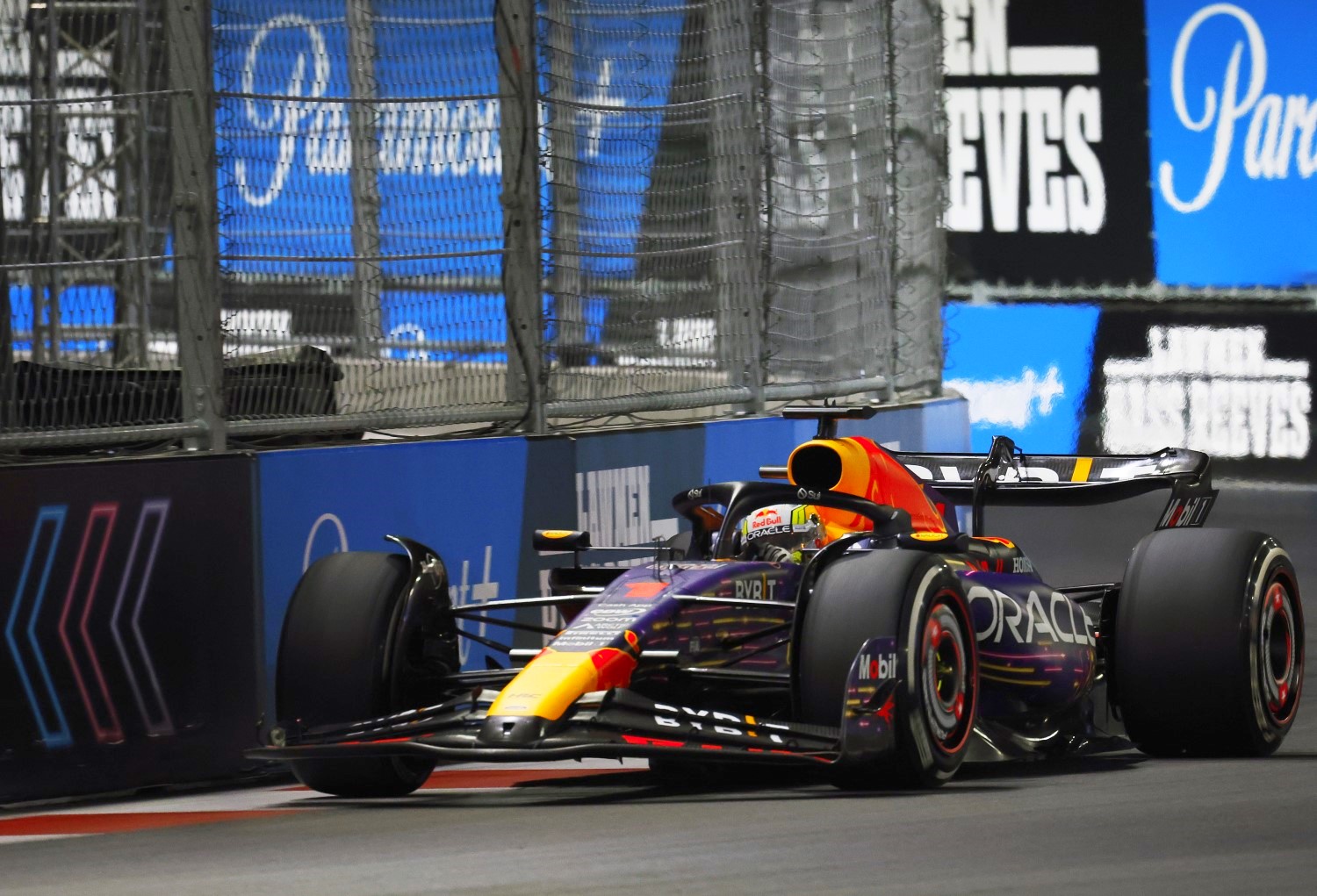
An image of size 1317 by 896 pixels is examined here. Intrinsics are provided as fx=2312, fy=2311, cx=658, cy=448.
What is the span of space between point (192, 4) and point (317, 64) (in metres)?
0.70

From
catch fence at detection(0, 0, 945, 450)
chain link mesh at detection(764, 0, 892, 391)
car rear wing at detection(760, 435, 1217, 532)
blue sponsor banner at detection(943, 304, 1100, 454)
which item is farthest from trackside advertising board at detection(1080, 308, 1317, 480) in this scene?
car rear wing at detection(760, 435, 1217, 532)

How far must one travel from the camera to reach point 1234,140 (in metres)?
17.4

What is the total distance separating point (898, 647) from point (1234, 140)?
12.2 meters

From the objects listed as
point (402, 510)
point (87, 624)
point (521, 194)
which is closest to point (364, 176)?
point (521, 194)

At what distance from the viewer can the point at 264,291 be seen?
7.78 m

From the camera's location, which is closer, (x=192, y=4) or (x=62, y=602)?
(x=62, y=602)

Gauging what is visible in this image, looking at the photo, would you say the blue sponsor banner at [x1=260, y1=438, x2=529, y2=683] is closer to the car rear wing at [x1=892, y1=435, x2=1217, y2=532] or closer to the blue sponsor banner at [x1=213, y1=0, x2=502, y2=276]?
the blue sponsor banner at [x1=213, y1=0, x2=502, y2=276]

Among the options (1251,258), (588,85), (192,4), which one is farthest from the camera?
(1251,258)

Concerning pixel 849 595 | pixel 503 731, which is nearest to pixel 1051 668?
pixel 849 595

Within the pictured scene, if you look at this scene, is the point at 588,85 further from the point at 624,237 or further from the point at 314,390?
the point at 314,390

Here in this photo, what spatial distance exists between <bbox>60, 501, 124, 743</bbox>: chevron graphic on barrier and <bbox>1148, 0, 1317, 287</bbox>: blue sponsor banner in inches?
467

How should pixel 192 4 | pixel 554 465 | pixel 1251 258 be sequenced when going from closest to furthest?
pixel 192 4, pixel 554 465, pixel 1251 258

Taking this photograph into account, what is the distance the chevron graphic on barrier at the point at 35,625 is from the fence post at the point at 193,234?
0.69m

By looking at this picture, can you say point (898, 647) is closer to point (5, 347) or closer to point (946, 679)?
point (946, 679)
